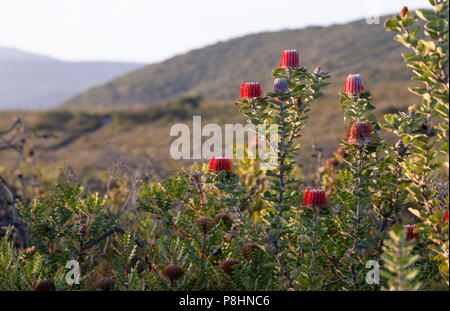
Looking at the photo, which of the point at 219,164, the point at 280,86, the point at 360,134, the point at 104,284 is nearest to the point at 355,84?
the point at 360,134

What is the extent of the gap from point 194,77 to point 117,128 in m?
52.0

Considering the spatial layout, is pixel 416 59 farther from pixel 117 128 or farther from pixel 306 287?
pixel 117 128

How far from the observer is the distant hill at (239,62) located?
217 ft

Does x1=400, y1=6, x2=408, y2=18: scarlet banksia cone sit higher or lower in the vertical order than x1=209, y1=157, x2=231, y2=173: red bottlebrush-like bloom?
higher

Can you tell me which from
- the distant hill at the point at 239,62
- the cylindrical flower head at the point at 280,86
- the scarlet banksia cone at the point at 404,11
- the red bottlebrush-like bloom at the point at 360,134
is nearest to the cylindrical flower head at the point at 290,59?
the cylindrical flower head at the point at 280,86

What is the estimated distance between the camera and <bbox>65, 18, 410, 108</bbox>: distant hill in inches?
2606

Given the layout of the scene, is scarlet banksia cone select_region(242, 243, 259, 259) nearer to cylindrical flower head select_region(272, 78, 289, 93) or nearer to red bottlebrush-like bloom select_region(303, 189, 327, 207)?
red bottlebrush-like bloom select_region(303, 189, 327, 207)

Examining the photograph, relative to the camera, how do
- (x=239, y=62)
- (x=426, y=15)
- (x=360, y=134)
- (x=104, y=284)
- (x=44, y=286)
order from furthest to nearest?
(x=239, y=62) → (x=104, y=284) → (x=44, y=286) → (x=360, y=134) → (x=426, y=15)

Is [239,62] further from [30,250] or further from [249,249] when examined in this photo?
[249,249]

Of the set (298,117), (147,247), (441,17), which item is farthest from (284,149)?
(147,247)

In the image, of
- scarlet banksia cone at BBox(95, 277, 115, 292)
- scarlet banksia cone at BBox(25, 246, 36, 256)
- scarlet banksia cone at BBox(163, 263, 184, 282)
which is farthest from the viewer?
scarlet banksia cone at BBox(25, 246, 36, 256)

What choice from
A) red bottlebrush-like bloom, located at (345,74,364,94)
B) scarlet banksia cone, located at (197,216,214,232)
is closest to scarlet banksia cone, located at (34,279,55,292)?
scarlet banksia cone, located at (197,216,214,232)

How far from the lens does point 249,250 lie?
2330 mm

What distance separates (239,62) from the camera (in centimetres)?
8006
